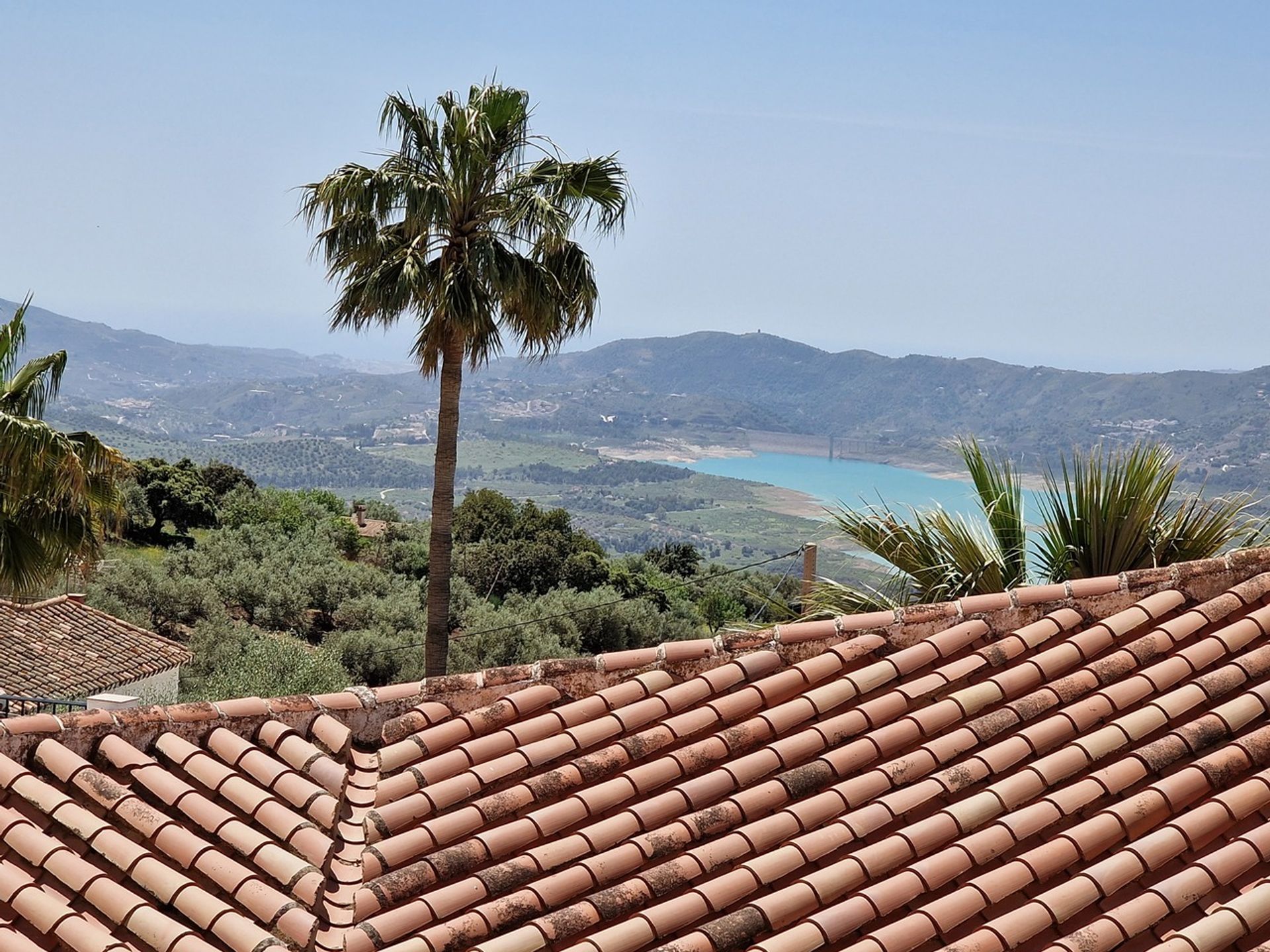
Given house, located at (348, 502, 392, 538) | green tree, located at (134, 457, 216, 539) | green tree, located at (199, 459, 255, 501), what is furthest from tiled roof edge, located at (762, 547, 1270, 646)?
green tree, located at (199, 459, 255, 501)

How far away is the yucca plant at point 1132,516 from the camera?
21.1ft

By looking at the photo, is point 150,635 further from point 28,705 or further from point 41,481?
point 41,481

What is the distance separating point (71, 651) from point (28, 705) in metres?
7.07

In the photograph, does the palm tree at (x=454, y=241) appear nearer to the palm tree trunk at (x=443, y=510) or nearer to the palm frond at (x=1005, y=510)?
the palm tree trunk at (x=443, y=510)

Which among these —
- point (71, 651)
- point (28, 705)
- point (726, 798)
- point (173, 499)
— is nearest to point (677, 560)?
point (173, 499)

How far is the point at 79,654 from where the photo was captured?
19.0m

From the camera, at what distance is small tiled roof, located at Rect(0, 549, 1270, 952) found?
3797 mm

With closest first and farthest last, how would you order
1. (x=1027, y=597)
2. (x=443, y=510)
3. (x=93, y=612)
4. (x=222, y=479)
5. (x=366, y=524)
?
(x=1027, y=597), (x=443, y=510), (x=93, y=612), (x=222, y=479), (x=366, y=524)

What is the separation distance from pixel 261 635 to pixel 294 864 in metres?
21.3

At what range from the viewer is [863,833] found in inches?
162

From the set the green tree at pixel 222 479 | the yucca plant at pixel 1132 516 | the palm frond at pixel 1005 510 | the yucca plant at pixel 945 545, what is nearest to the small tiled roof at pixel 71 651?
the yucca plant at pixel 945 545

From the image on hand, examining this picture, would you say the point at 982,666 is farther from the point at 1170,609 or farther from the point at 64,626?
the point at 64,626

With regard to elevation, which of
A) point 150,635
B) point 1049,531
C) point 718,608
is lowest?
point 718,608

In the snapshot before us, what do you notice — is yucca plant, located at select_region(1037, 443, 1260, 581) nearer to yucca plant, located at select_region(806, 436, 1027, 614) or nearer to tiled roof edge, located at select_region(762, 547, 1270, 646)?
yucca plant, located at select_region(806, 436, 1027, 614)
